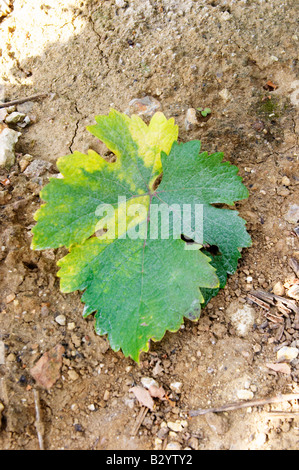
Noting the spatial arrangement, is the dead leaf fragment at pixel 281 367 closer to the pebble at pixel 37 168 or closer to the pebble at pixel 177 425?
the pebble at pixel 177 425

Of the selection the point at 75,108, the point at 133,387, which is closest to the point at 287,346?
the point at 133,387

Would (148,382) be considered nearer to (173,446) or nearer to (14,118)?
(173,446)

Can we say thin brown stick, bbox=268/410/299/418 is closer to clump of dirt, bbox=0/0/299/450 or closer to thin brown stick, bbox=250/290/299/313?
clump of dirt, bbox=0/0/299/450

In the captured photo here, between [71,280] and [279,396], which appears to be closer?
[279,396]

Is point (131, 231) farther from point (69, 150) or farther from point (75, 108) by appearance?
point (75, 108)

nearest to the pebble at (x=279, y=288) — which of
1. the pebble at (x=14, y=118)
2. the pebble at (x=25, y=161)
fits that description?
the pebble at (x=25, y=161)

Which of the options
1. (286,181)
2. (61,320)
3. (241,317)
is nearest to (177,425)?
(241,317)
